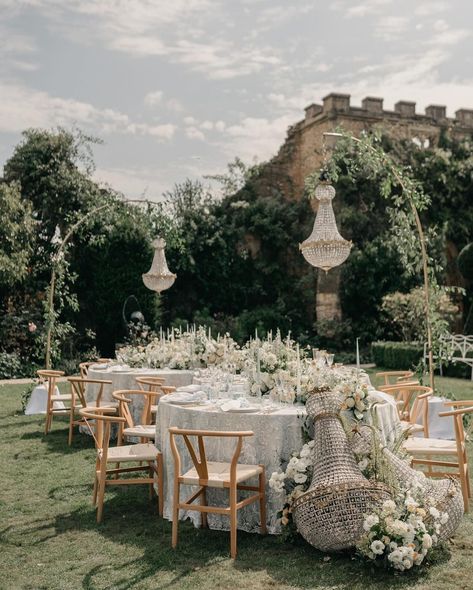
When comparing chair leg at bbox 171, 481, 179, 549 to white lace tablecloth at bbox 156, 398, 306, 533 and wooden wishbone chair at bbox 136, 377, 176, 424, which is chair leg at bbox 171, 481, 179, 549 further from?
wooden wishbone chair at bbox 136, 377, 176, 424

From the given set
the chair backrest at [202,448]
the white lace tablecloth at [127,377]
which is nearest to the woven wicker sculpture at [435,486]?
the chair backrest at [202,448]

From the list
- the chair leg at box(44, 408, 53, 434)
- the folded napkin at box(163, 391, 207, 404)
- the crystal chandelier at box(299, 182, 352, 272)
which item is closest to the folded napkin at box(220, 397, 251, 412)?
the folded napkin at box(163, 391, 207, 404)

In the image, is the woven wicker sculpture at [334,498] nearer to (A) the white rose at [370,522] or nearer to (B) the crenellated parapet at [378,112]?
(A) the white rose at [370,522]

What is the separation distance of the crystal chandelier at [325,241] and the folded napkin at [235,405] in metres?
2.45

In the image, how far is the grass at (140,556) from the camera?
13.0ft

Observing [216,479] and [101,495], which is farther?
[101,495]

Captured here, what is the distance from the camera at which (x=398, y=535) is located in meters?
3.98

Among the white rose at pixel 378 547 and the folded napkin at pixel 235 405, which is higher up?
the folded napkin at pixel 235 405

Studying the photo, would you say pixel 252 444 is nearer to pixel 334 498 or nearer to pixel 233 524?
pixel 233 524

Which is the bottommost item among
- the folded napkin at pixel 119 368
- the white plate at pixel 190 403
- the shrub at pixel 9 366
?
the shrub at pixel 9 366

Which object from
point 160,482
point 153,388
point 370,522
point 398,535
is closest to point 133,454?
point 160,482

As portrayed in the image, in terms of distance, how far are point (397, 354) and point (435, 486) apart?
11443mm

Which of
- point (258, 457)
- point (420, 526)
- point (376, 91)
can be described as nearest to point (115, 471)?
point (258, 457)

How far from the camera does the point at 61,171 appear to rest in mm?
18000
